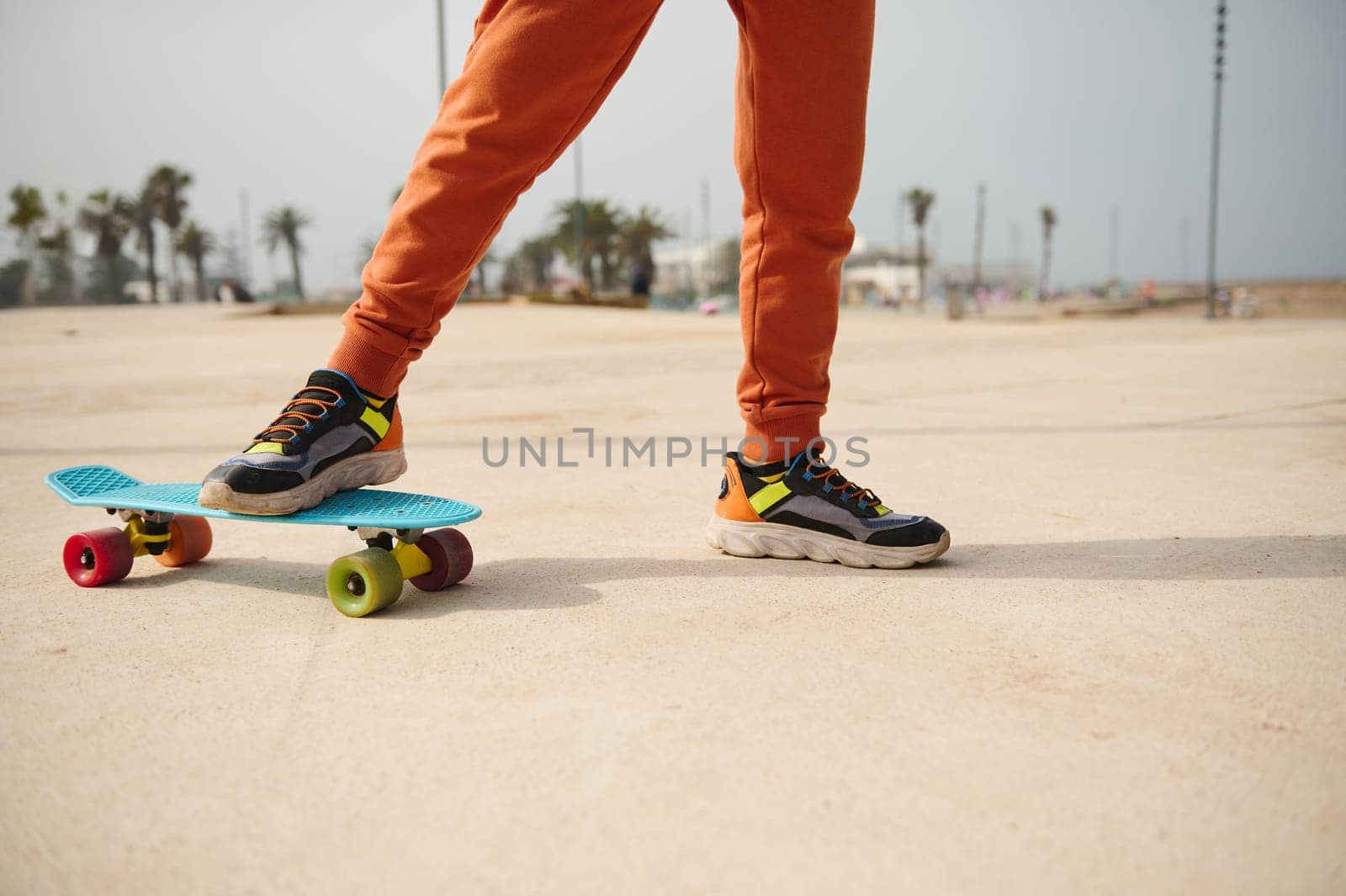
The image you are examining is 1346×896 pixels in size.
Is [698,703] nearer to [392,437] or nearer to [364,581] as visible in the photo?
[364,581]

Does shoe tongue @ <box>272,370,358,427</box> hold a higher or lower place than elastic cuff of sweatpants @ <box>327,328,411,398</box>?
lower

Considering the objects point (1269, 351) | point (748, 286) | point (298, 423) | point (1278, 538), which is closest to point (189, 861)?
point (298, 423)

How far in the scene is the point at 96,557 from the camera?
171 cm

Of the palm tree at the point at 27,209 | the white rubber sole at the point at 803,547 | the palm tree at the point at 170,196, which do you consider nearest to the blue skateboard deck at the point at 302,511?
the white rubber sole at the point at 803,547

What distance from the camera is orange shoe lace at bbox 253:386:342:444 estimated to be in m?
1.65

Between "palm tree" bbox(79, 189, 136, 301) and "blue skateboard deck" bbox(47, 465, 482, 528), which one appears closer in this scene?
"blue skateboard deck" bbox(47, 465, 482, 528)

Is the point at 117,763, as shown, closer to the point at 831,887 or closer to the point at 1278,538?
the point at 831,887

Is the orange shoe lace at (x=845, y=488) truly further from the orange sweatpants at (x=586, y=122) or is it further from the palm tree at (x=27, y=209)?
the palm tree at (x=27, y=209)

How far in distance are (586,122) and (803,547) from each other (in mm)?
903

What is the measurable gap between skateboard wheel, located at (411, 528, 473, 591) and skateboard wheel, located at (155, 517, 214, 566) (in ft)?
1.61

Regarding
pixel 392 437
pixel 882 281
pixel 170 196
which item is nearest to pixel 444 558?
pixel 392 437

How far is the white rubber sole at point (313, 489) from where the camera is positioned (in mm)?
1608

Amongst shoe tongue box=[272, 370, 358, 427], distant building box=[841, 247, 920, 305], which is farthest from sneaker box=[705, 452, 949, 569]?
distant building box=[841, 247, 920, 305]

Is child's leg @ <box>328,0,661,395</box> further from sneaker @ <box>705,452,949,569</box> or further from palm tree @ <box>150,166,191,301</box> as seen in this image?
palm tree @ <box>150,166,191,301</box>
